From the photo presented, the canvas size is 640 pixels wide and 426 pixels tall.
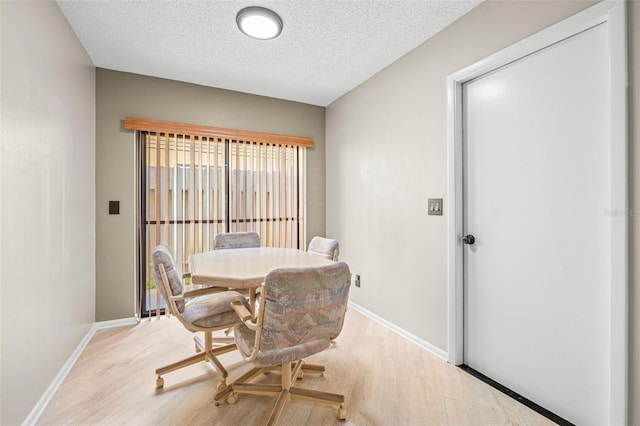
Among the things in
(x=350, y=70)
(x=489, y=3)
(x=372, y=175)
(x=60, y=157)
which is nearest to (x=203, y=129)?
(x=60, y=157)

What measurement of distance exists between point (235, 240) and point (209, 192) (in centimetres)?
73

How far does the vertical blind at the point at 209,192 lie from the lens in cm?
315

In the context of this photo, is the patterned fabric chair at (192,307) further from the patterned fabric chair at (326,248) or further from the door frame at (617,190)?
the door frame at (617,190)

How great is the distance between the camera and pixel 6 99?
141cm

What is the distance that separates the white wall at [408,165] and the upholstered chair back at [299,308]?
125cm

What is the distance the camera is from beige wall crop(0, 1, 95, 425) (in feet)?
4.68

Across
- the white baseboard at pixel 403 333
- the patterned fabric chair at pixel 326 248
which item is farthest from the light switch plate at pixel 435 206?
the white baseboard at pixel 403 333

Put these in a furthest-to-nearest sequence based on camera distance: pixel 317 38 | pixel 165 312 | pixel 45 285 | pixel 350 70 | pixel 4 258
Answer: pixel 165 312 < pixel 350 70 < pixel 317 38 < pixel 45 285 < pixel 4 258

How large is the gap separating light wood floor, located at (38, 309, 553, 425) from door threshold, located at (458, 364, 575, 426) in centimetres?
4

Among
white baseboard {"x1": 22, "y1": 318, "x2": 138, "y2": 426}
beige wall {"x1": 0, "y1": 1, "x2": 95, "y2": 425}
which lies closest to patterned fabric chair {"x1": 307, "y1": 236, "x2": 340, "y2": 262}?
beige wall {"x1": 0, "y1": 1, "x2": 95, "y2": 425}

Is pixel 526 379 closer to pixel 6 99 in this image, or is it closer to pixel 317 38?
pixel 317 38

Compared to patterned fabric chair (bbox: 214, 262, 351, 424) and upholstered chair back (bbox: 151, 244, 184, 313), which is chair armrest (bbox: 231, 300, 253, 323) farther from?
upholstered chair back (bbox: 151, 244, 184, 313)

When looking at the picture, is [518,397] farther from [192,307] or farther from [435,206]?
[192,307]

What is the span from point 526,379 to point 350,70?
115 inches
